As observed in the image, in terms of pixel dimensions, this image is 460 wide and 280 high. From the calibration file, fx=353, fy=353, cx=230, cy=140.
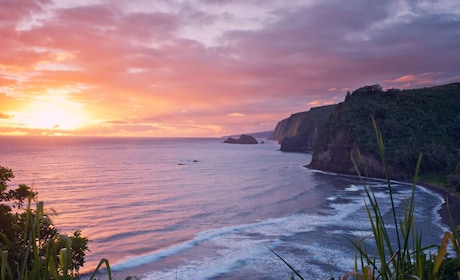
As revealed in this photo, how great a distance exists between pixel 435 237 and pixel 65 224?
33.7m

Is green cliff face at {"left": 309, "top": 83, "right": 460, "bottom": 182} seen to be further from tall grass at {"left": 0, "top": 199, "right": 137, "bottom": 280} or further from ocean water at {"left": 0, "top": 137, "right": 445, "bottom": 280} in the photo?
tall grass at {"left": 0, "top": 199, "right": 137, "bottom": 280}

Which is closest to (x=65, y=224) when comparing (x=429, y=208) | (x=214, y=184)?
(x=214, y=184)

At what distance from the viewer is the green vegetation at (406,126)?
2640 inches

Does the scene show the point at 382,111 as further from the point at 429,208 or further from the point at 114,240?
the point at 114,240

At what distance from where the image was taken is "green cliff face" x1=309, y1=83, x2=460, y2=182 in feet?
223

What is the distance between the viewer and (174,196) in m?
51.0

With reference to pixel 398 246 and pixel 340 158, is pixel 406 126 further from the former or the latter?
pixel 398 246

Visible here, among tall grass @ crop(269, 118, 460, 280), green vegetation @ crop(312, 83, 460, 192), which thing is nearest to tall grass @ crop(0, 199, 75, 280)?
tall grass @ crop(269, 118, 460, 280)

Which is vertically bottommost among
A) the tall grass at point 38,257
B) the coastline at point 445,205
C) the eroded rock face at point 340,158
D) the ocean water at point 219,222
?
the ocean water at point 219,222

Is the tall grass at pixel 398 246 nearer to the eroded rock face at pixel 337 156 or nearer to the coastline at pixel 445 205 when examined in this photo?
the coastline at pixel 445 205

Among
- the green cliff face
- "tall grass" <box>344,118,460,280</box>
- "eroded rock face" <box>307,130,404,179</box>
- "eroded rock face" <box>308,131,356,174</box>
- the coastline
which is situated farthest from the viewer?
"eroded rock face" <box>308,131,356,174</box>

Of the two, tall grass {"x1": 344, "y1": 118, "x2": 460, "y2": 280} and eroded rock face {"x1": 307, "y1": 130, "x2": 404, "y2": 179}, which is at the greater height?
tall grass {"x1": 344, "y1": 118, "x2": 460, "y2": 280}

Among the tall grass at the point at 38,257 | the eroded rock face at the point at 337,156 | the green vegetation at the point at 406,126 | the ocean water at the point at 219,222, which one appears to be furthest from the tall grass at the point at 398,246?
the eroded rock face at the point at 337,156

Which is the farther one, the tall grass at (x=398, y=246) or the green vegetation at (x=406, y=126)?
the green vegetation at (x=406, y=126)
